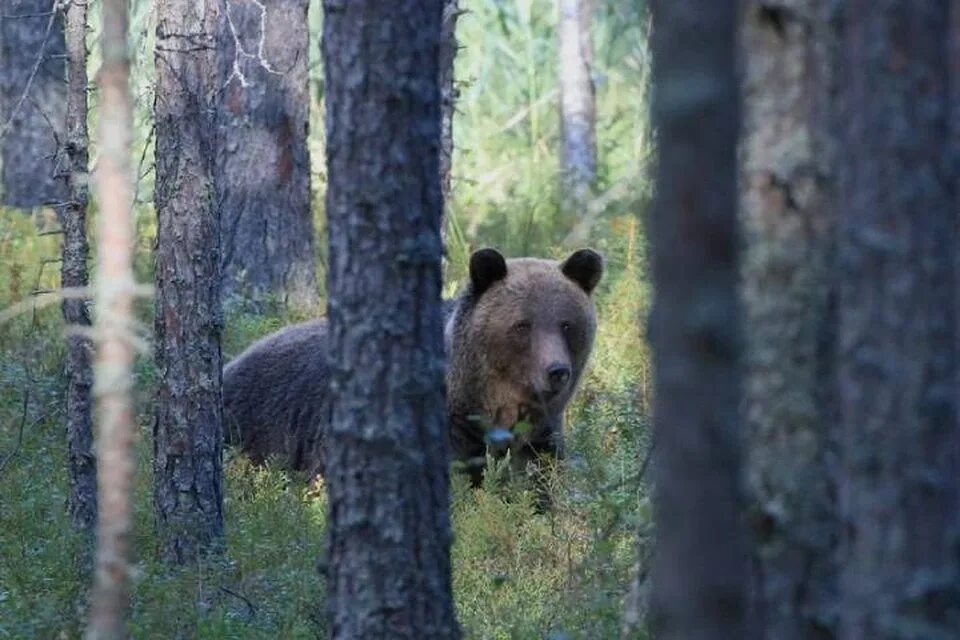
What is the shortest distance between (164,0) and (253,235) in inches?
223

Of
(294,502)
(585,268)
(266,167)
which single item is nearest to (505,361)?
(585,268)

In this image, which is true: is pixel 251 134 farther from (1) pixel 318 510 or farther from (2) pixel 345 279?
(2) pixel 345 279

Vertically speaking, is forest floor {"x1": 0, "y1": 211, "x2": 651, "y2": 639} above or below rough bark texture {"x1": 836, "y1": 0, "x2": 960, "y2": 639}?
below

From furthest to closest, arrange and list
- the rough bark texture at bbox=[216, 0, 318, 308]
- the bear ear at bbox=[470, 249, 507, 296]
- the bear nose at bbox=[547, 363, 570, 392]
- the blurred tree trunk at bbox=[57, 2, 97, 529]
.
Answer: the rough bark texture at bbox=[216, 0, 318, 308]
the bear ear at bbox=[470, 249, 507, 296]
the bear nose at bbox=[547, 363, 570, 392]
the blurred tree trunk at bbox=[57, 2, 97, 529]

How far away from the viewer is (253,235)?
1321 cm

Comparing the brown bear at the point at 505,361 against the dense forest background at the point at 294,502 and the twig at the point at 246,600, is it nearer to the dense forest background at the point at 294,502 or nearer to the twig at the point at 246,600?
the dense forest background at the point at 294,502

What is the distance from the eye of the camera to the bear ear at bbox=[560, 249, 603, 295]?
32.9 feet

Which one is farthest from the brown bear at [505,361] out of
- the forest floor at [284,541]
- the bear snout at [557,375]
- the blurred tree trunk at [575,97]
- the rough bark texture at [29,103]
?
the blurred tree trunk at [575,97]

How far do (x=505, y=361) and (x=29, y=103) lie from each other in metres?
6.92

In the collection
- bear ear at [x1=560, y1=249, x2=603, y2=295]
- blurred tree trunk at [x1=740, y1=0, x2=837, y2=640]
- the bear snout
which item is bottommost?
the bear snout

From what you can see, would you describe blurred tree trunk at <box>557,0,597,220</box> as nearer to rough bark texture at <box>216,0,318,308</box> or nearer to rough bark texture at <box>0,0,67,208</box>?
rough bark texture at <box>0,0,67,208</box>

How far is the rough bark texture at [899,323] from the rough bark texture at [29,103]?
11833mm

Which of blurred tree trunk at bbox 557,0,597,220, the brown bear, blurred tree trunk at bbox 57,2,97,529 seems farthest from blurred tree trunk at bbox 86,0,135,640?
blurred tree trunk at bbox 557,0,597,220

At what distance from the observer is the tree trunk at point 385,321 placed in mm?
5090
